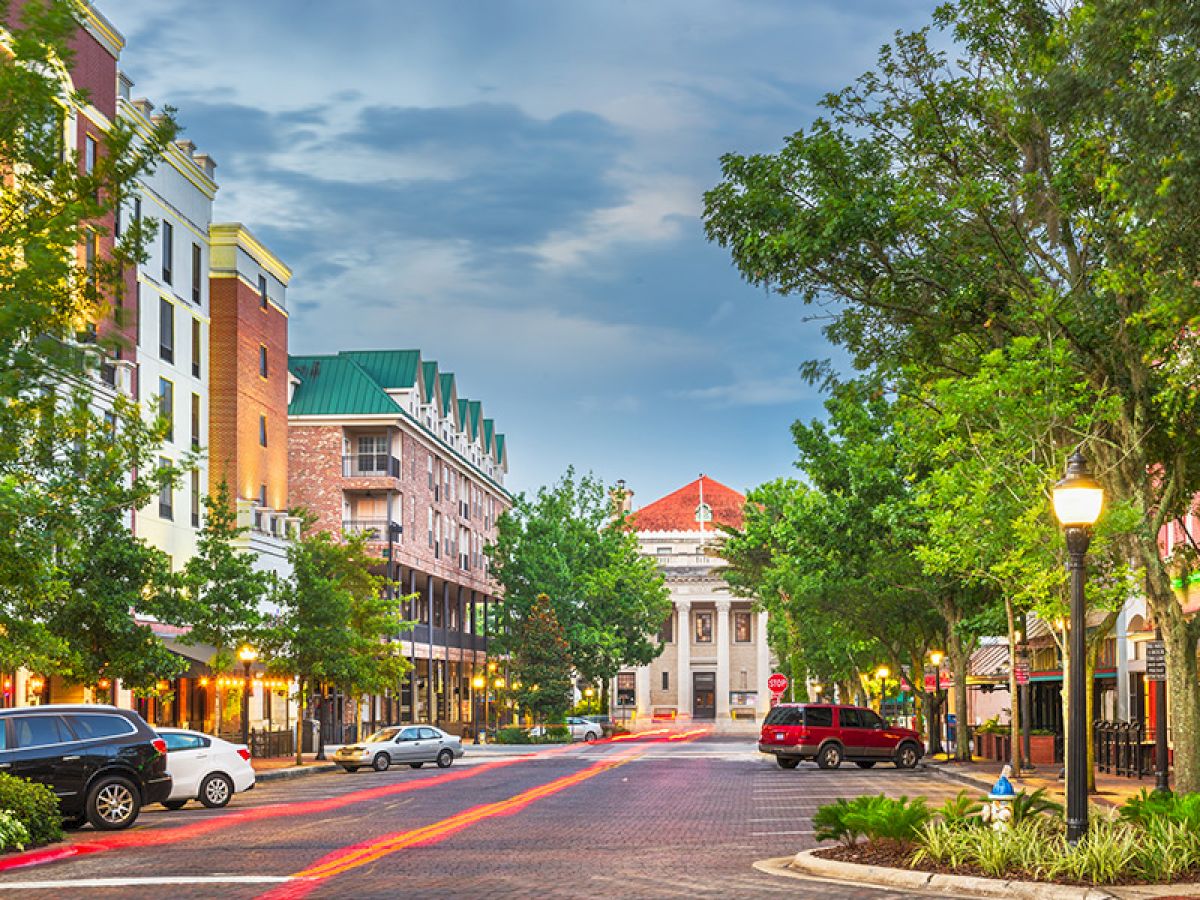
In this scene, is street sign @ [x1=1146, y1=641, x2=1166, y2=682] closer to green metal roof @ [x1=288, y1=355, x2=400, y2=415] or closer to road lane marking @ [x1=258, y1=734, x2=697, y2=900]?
road lane marking @ [x1=258, y1=734, x2=697, y2=900]

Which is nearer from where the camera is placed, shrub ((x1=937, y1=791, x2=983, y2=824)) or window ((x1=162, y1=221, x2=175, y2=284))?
shrub ((x1=937, y1=791, x2=983, y2=824))

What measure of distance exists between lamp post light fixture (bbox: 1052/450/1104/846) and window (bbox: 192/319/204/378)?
1553 inches

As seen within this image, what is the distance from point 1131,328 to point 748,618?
422 feet

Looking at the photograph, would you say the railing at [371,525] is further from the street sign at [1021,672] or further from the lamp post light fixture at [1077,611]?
the lamp post light fixture at [1077,611]

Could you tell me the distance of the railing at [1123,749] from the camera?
35.0m

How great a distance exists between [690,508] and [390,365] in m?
83.0

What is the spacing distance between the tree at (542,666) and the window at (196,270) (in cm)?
3500

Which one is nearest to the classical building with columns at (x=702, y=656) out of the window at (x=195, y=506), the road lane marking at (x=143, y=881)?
the window at (x=195, y=506)

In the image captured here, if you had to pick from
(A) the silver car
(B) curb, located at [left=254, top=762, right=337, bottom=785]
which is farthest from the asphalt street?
(A) the silver car

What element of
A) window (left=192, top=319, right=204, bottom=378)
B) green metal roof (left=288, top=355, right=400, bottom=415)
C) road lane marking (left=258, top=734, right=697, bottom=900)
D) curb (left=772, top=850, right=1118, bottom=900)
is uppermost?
green metal roof (left=288, top=355, right=400, bottom=415)

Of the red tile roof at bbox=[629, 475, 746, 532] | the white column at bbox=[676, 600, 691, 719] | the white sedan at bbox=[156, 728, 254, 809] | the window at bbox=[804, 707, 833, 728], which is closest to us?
the white sedan at bbox=[156, 728, 254, 809]

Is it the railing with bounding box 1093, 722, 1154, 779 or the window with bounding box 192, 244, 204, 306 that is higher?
the window with bounding box 192, 244, 204, 306

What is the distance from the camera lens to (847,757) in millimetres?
44594

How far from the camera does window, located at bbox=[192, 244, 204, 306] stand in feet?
167
